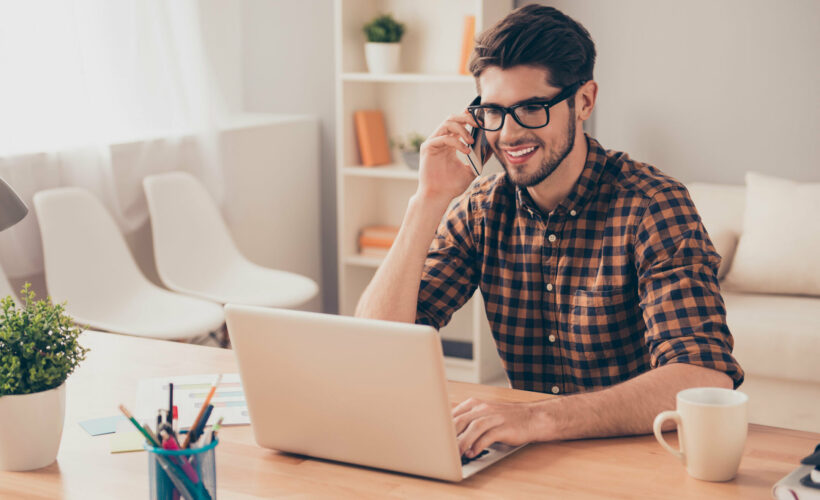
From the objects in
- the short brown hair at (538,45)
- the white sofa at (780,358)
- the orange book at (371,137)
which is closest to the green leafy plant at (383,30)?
the orange book at (371,137)

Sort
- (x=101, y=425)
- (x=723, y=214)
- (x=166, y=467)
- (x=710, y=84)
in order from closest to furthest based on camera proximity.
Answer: (x=166, y=467)
(x=101, y=425)
(x=723, y=214)
(x=710, y=84)

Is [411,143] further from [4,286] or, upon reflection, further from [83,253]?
[4,286]

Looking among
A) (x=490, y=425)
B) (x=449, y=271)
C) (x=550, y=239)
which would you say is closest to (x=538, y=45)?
(x=550, y=239)

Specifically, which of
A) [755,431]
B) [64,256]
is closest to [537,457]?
[755,431]

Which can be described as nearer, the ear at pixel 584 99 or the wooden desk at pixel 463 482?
the wooden desk at pixel 463 482

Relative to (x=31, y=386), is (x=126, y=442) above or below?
below

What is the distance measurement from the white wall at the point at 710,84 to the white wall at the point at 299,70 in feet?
3.66

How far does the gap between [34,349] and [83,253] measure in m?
1.96

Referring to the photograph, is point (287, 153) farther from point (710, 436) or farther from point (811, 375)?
point (710, 436)

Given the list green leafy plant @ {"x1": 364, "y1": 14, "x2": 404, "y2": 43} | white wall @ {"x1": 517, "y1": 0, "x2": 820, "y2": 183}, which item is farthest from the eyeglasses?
green leafy plant @ {"x1": 364, "y1": 14, "x2": 404, "y2": 43}

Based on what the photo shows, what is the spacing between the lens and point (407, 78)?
12.7 ft

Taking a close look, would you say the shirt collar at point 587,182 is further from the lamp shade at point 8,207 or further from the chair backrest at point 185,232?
the chair backrest at point 185,232

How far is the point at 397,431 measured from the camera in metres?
1.20

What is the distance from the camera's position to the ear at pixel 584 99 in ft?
5.84
